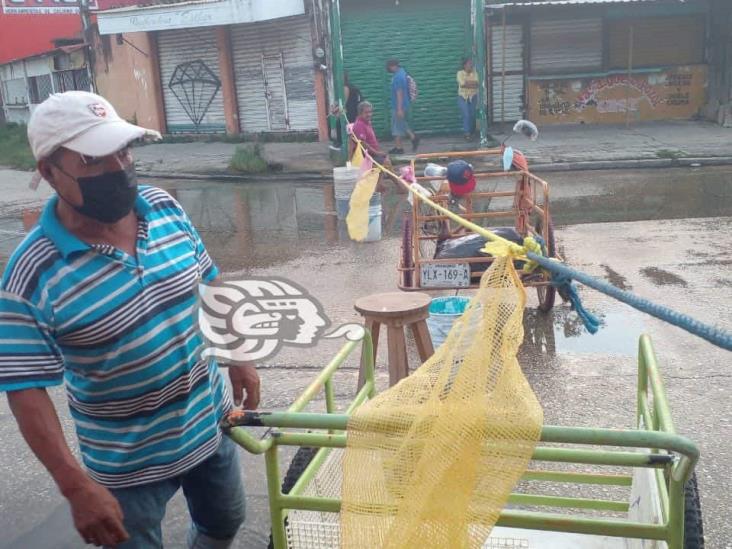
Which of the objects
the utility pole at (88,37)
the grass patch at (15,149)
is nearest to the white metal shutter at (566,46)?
the grass patch at (15,149)

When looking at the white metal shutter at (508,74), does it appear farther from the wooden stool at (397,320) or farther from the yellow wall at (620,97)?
the wooden stool at (397,320)

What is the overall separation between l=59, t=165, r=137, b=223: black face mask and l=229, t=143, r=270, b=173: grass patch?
40.7 ft

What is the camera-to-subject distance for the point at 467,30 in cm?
1628

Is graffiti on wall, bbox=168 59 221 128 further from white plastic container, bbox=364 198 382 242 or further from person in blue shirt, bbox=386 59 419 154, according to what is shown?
white plastic container, bbox=364 198 382 242

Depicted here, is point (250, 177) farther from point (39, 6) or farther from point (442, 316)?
point (39, 6)

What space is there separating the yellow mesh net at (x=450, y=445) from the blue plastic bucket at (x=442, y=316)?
2465 mm

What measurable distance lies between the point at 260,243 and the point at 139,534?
6.89 m

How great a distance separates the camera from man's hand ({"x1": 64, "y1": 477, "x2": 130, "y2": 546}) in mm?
1951

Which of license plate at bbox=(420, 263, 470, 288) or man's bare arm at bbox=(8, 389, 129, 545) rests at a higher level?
man's bare arm at bbox=(8, 389, 129, 545)

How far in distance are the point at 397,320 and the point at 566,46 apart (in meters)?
14.9

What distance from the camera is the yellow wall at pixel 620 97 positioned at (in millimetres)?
17000

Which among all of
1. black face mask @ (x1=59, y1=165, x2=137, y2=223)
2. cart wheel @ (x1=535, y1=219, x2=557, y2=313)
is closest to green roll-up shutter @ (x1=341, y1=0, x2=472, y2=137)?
cart wheel @ (x1=535, y1=219, x2=557, y2=313)

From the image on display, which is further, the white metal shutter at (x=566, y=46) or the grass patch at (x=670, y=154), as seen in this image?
the white metal shutter at (x=566, y=46)

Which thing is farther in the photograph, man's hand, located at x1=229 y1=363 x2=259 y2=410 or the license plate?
the license plate
